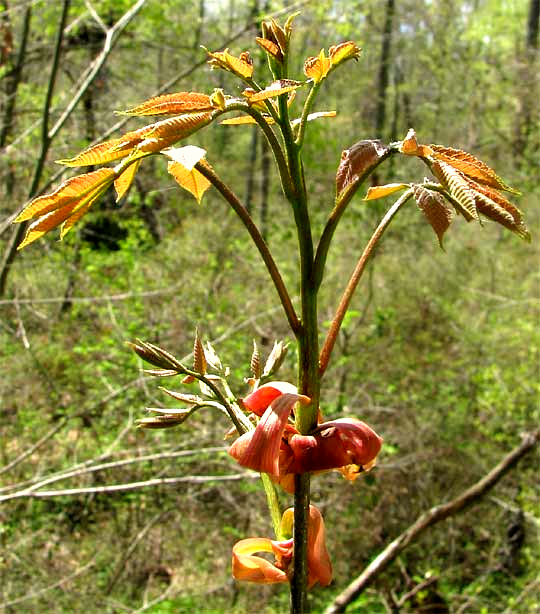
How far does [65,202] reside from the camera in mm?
606

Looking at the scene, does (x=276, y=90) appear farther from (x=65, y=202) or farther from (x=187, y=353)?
(x=187, y=353)

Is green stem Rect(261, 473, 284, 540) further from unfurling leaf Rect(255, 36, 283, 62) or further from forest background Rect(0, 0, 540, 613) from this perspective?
forest background Rect(0, 0, 540, 613)

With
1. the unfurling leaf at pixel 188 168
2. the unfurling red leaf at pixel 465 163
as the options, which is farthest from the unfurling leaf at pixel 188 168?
the unfurling red leaf at pixel 465 163

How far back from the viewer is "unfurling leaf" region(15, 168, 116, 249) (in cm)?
60

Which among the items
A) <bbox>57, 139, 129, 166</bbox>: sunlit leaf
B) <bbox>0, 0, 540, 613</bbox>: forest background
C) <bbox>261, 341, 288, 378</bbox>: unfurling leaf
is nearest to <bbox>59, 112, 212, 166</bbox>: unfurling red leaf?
<bbox>57, 139, 129, 166</bbox>: sunlit leaf

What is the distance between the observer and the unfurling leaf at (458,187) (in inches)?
22.2

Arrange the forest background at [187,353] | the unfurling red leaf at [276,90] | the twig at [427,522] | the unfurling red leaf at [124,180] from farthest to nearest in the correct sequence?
the forest background at [187,353], the twig at [427,522], the unfurling red leaf at [124,180], the unfurling red leaf at [276,90]

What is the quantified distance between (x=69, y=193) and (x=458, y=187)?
34cm

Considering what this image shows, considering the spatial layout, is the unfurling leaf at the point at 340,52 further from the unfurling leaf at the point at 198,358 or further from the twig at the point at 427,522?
the twig at the point at 427,522

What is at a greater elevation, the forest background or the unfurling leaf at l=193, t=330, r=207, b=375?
the unfurling leaf at l=193, t=330, r=207, b=375

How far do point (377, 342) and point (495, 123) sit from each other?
6.36m

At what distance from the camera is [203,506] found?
211 inches

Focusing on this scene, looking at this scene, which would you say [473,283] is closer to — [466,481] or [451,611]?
[466,481]

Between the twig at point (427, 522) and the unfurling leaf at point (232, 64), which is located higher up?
the unfurling leaf at point (232, 64)
